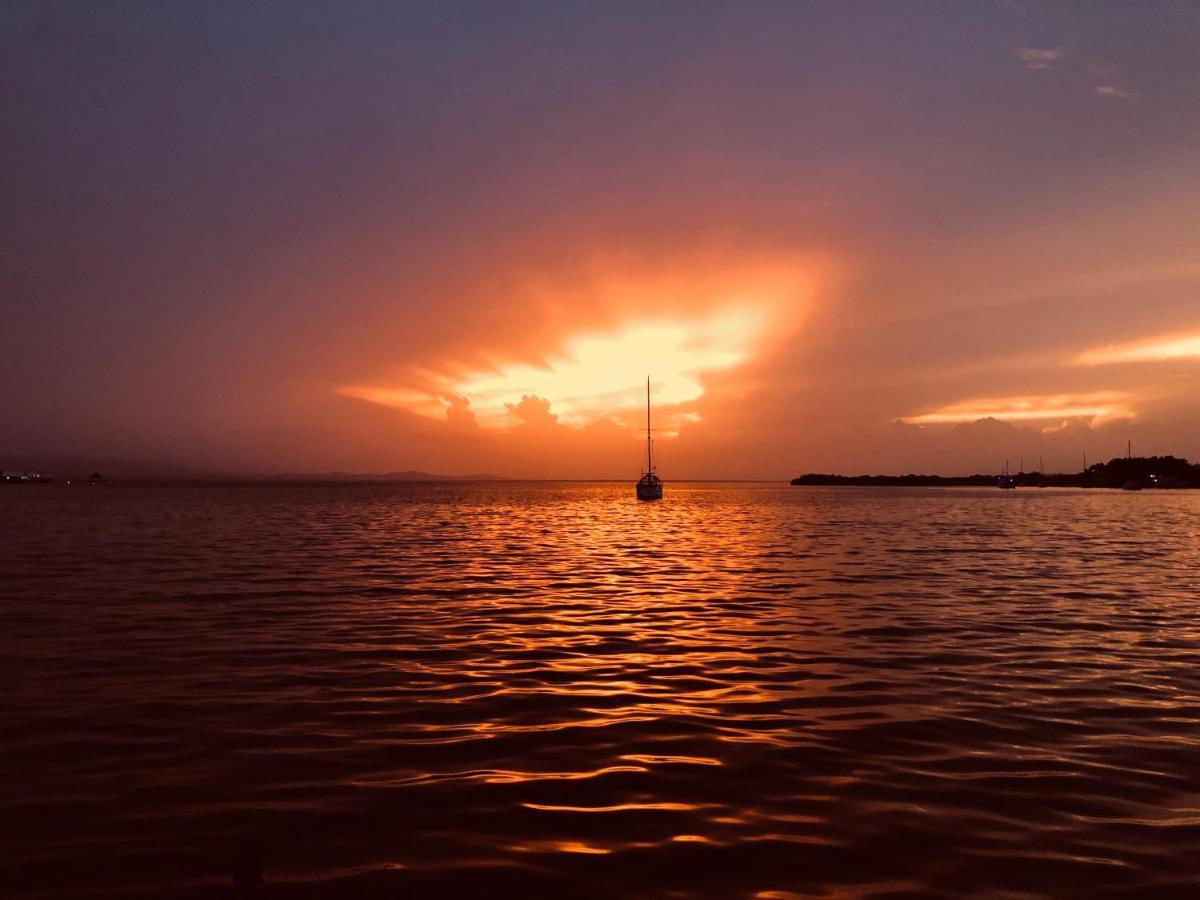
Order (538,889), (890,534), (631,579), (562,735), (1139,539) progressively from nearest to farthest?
(538,889), (562,735), (631,579), (1139,539), (890,534)

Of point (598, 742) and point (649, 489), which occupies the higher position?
point (649, 489)

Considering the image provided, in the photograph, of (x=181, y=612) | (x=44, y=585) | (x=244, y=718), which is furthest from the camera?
(x=44, y=585)

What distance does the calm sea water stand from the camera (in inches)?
241

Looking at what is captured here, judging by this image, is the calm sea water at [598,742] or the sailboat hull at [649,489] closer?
the calm sea water at [598,742]

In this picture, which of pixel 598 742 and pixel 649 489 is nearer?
pixel 598 742

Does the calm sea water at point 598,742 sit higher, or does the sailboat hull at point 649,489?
the sailboat hull at point 649,489

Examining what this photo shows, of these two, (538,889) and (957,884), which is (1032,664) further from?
(538,889)

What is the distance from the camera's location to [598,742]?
9172mm

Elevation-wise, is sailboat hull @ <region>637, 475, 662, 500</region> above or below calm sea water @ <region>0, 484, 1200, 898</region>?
above

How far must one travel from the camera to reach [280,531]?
49.7m

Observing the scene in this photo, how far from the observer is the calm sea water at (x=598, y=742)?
6.13 m

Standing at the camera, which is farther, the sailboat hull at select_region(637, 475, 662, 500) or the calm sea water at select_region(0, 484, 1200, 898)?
the sailboat hull at select_region(637, 475, 662, 500)

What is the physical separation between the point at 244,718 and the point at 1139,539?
4793cm

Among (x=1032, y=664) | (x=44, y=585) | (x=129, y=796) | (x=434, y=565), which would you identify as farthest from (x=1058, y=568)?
(x=44, y=585)
